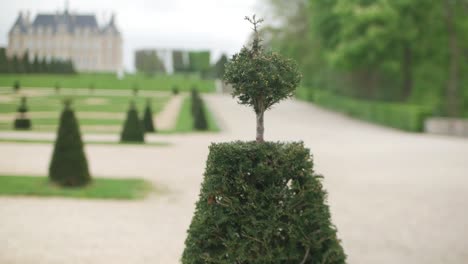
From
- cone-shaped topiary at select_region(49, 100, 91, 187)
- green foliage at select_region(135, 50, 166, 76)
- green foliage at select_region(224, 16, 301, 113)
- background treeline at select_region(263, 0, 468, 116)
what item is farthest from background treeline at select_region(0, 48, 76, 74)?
green foliage at select_region(135, 50, 166, 76)

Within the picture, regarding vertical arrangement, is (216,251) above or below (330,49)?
below

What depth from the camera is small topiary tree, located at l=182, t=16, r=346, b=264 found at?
3951mm

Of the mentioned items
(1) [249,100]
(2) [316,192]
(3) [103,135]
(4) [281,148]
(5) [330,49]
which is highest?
(5) [330,49]

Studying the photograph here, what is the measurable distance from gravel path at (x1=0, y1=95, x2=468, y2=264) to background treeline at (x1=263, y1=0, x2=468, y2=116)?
1019 centimetres

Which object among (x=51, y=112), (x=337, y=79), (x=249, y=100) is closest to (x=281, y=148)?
(x=249, y=100)

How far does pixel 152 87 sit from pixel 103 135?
40.7m

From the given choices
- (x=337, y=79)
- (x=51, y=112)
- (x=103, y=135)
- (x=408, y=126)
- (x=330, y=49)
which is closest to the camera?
(x=103, y=135)

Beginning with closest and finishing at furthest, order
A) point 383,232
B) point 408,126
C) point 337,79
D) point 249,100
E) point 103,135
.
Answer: point 249,100, point 383,232, point 103,135, point 408,126, point 337,79

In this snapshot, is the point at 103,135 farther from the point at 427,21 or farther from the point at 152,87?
the point at 152,87

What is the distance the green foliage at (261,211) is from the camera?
395 cm

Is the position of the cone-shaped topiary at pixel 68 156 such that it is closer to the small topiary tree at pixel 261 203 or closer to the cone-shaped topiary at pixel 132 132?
the cone-shaped topiary at pixel 132 132

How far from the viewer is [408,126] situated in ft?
84.6

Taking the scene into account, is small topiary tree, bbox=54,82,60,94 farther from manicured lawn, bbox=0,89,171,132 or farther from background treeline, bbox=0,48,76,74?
manicured lawn, bbox=0,89,171,132

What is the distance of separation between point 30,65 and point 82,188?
1780 centimetres
